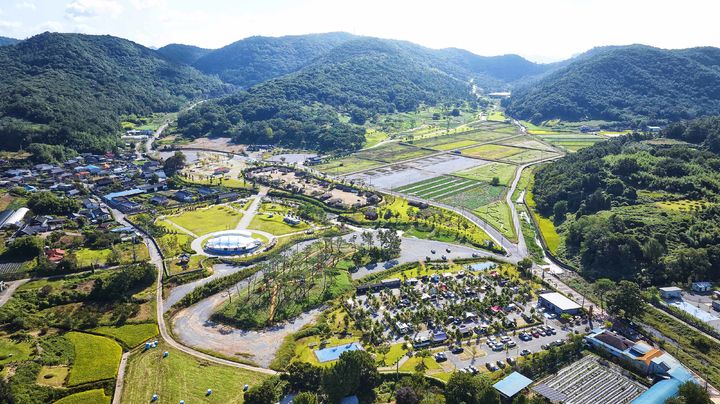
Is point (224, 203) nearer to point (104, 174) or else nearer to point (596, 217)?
point (104, 174)

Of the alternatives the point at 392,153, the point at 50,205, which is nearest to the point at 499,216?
the point at 392,153

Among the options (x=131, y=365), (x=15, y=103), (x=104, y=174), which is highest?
(x=15, y=103)

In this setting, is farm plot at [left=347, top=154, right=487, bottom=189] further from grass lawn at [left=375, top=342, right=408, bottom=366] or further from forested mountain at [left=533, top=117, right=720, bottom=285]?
grass lawn at [left=375, top=342, right=408, bottom=366]

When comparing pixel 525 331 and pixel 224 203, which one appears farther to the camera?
pixel 224 203

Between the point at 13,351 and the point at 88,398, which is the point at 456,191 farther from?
the point at 13,351

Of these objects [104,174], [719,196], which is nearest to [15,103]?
[104,174]

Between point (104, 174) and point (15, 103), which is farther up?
point (15, 103)

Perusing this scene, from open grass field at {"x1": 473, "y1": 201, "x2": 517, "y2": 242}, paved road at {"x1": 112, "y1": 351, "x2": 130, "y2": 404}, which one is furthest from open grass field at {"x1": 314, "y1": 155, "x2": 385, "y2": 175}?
paved road at {"x1": 112, "y1": 351, "x2": 130, "y2": 404}

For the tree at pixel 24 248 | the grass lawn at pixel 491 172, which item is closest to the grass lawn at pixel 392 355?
the tree at pixel 24 248

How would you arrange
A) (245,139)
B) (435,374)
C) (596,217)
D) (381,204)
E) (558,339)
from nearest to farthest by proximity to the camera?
(435,374)
(558,339)
(596,217)
(381,204)
(245,139)
